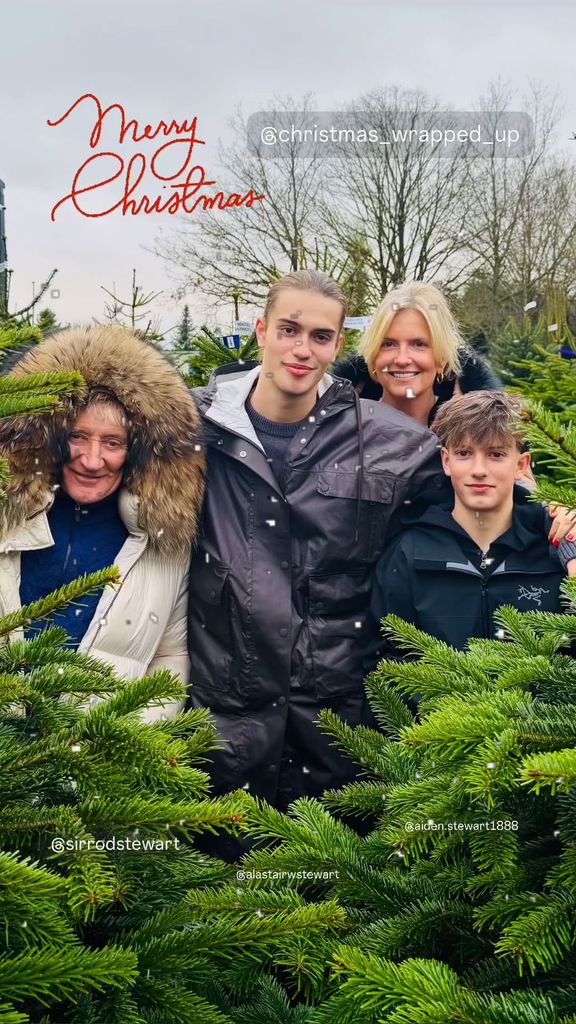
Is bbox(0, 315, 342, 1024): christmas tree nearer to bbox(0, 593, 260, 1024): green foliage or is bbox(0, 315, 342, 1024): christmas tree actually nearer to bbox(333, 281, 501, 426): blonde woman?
bbox(0, 593, 260, 1024): green foliage

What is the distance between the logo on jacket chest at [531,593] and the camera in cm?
277

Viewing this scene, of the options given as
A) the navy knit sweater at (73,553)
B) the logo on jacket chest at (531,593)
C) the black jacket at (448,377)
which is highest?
the black jacket at (448,377)

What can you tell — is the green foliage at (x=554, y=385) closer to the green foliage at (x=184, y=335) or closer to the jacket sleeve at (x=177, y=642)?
the green foliage at (x=184, y=335)

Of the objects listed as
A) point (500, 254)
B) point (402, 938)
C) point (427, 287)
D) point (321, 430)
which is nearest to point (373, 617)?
point (321, 430)

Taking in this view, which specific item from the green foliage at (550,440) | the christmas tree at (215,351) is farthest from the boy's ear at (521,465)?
the green foliage at (550,440)

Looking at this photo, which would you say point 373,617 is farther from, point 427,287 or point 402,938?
point 402,938

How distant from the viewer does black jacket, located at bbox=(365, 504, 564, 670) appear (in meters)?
2.81

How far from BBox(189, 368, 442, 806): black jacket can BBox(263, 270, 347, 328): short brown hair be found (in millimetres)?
346

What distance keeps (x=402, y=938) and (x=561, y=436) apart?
672 millimetres

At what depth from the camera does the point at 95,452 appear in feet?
8.81

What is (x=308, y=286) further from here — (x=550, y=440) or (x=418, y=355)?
(x=550, y=440)

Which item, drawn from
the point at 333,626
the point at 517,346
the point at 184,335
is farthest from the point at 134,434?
the point at 517,346

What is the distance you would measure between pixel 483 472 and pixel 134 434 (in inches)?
41.6

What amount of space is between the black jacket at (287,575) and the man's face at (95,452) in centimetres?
35
